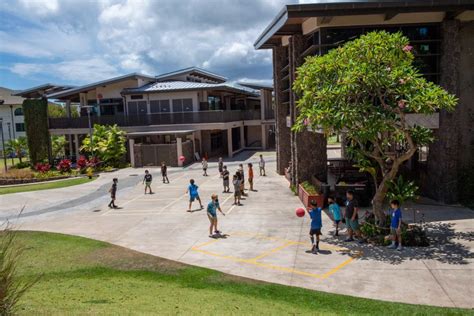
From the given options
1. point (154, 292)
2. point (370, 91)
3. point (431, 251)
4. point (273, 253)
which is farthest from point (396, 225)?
point (154, 292)

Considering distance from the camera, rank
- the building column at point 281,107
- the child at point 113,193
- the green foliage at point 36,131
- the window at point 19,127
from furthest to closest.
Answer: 1. the window at point 19,127
2. the green foliage at point 36,131
3. the building column at point 281,107
4. the child at point 113,193

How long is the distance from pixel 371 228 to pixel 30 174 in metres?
28.9

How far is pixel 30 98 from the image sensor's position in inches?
1672

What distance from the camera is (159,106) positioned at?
40281 mm

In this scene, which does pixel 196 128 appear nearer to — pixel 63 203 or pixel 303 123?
pixel 63 203

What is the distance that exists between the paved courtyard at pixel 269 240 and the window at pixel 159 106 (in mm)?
15705

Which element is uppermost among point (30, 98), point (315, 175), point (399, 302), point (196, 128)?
point (30, 98)

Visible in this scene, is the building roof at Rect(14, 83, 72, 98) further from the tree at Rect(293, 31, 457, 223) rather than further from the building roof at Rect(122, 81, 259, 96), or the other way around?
the tree at Rect(293, 31, 457, 223)

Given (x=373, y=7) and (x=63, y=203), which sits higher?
(x=373, y=7)

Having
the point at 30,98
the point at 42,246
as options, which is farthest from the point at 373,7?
the point at 30,98

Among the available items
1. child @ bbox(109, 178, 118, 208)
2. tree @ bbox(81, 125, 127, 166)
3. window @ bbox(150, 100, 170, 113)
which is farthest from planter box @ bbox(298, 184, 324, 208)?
window @ bbox(150, 100, 170, 113)

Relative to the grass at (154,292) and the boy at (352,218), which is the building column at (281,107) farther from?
the grass at (154,292)

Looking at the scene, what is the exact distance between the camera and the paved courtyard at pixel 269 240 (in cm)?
1068

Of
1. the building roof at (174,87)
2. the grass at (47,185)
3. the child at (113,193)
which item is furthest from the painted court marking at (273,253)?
the building roof at (174,87)
